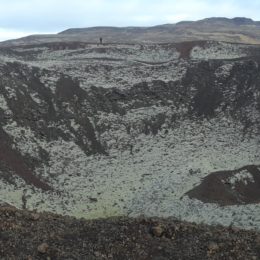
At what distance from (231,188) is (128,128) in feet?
56.8

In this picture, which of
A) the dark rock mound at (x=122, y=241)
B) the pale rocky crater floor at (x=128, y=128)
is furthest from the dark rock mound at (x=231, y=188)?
the dark rock mound at (x=122, y=241)

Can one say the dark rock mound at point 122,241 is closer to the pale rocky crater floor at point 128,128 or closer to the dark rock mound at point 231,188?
the pale rocky crater floor at point 128,128

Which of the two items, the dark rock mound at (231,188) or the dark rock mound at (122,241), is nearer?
the dark rock mound at (122,241)

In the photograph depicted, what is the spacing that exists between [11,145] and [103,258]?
32.4m

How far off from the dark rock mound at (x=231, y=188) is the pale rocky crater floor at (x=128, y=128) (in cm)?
130

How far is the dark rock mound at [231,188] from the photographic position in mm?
44156

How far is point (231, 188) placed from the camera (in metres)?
46.6

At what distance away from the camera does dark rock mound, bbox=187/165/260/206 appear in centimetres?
4416

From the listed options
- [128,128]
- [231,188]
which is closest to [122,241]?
[231,188]

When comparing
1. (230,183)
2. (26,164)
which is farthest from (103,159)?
(230,183)

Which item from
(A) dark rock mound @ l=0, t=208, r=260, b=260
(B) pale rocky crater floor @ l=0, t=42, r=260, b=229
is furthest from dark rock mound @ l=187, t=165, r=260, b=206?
(A) dark rock mound @ l=0, t=208, r=260, b=260

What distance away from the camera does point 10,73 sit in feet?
207

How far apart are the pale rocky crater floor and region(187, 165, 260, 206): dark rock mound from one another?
1.30 m

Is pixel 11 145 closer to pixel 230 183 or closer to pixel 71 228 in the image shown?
pixel 230 183
